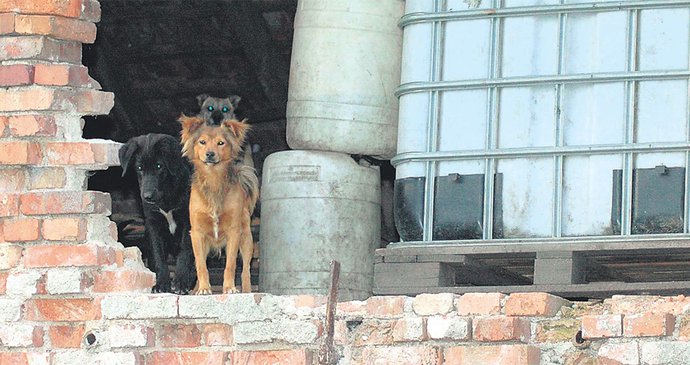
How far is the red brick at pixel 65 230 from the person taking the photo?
32.2 feet

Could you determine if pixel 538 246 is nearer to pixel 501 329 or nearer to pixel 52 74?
pixel 501 329

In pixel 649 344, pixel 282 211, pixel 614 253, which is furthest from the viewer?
pixel 282 211

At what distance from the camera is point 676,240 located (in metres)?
9.10

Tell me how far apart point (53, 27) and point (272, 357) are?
6.94 feet

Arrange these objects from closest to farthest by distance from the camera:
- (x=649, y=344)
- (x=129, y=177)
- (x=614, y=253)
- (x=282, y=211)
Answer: (x=649, y=344), (x=614, y=253), (x=282, y=211), (x=129, y=177)

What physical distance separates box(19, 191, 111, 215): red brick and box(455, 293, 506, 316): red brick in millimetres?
2036

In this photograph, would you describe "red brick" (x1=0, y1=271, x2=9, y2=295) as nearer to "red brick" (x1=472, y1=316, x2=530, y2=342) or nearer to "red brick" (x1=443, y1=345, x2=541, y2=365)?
"red brick" (x1=443, y1=345, x2=541, y2=365)

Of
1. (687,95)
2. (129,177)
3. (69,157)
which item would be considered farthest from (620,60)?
(129,177)

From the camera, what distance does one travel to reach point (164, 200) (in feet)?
34.9

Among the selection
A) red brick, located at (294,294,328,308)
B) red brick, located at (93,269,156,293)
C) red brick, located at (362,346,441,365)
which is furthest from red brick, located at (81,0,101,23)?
red brick, located at (362,346,441,365)

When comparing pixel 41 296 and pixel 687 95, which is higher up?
pixel 687 95

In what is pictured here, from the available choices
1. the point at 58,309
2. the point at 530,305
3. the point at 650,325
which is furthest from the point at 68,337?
the point at 650,325

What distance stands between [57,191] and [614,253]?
285cm

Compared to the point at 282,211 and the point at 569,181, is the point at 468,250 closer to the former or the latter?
the point at 569,181
